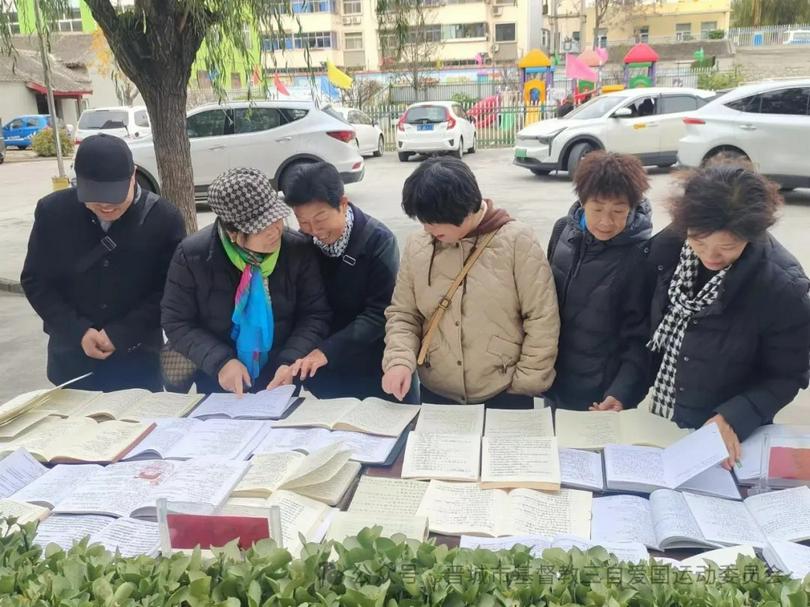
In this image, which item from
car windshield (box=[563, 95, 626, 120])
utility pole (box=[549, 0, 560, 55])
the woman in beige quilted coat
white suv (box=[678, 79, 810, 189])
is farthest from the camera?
utility pole (box=[549, 0, 560, 55])

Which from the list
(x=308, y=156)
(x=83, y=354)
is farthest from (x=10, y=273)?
(x=83, y=354)

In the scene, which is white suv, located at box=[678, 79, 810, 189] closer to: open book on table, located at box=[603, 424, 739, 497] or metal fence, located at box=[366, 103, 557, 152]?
open book on table, located at box=[603, 424, 739, 497]

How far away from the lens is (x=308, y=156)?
33.0 feet

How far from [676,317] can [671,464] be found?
1.41 ft

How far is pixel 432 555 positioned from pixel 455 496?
337 millimetres

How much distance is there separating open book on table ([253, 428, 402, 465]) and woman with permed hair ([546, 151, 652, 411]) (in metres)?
0.65

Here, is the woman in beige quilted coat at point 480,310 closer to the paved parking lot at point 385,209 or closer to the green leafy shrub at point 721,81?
the paved parking lot at point 385,209

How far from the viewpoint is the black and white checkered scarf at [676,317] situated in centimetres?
186

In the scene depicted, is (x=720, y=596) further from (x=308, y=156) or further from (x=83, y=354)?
(x=308, y=156)

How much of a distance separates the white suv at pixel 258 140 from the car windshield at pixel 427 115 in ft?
15.7

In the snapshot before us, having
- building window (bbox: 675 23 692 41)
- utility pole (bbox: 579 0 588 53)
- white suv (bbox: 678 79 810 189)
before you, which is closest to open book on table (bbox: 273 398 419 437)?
white suv (bbox: 678 79 810 189)

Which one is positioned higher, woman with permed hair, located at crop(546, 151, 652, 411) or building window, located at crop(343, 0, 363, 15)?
building window, located at crop(343, 0, 363, 15)

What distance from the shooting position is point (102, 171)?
2361 mm

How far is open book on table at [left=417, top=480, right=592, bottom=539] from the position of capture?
1.52 m
